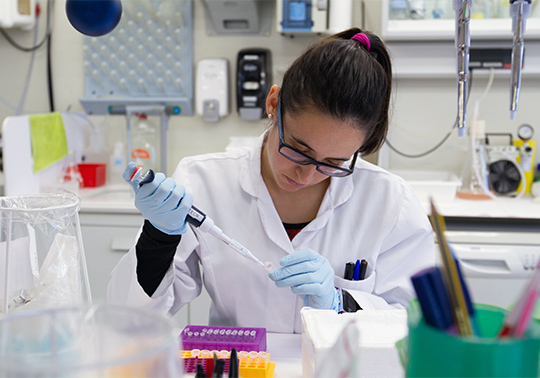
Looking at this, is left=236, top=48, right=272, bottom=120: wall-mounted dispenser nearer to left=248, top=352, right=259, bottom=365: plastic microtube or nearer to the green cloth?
the green cloth

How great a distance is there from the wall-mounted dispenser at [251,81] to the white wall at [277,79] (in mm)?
84

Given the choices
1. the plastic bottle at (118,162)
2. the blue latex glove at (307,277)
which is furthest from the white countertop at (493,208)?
the plastic bottle at (118,162)

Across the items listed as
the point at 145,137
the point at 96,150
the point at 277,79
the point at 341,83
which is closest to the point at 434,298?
the point at 341,83

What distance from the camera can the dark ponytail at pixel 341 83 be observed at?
1.11m

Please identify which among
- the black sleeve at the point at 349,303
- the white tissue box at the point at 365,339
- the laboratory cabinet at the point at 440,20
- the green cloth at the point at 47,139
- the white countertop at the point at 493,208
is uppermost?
the laboratory cabinet at the point at 440,20

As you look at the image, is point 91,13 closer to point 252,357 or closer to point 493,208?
point 252,357

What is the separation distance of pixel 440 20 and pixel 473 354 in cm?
235

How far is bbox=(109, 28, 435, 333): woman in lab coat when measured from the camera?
3.67 ft

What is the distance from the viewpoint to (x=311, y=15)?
2.51 metres

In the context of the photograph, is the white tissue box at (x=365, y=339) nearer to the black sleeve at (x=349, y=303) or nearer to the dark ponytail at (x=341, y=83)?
the black sleeve at (x=349, y=303)

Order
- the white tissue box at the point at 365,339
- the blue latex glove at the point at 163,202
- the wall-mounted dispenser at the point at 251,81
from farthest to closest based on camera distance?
1. the wall-mounted dispenser at the point at 251,81
2. the blue latex glove at the point at 163,202
3. the white tissue box at the point at 365,339

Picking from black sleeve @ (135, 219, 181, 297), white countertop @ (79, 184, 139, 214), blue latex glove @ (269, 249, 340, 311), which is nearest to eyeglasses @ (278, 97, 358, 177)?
blue latex glove @ (269, 249, 340, 311)

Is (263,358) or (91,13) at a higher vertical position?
(91,13)

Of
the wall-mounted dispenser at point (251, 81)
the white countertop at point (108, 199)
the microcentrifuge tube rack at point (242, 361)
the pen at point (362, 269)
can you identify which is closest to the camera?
the microcentrifuge tube rack at point (242, 361)
